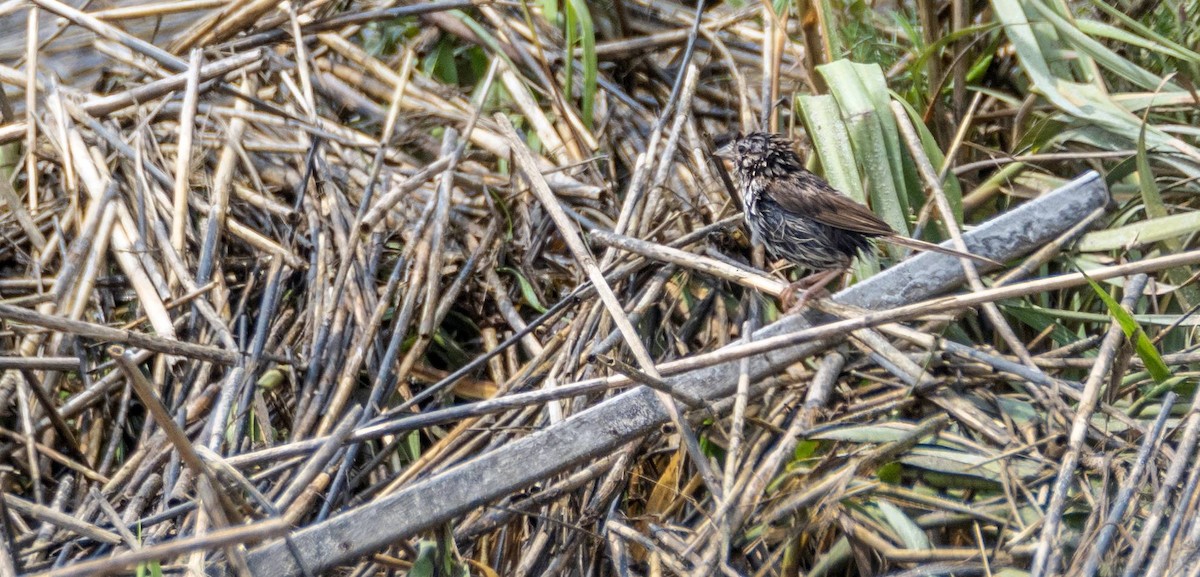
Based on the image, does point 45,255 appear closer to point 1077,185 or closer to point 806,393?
point 806,393

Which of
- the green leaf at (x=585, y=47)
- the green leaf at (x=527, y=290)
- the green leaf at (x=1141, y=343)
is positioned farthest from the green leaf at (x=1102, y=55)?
the green leaf at (x=527, y=290)

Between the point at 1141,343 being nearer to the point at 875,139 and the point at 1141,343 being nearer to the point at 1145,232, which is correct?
the point at 1145,232

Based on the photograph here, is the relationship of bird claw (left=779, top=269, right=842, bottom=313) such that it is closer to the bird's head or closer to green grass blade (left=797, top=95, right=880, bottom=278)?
green grass blade (left=797, top=95, right=880, bottom=278)

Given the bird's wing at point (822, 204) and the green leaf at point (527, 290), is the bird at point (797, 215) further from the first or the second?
the green leaf at point (527, 290)

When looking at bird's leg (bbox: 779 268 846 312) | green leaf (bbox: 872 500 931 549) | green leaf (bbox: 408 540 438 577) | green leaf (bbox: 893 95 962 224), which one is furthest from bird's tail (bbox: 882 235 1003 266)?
green leaf (bbox: 408 540 438 577)

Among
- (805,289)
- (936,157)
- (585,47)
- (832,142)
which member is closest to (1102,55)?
(936,157)
